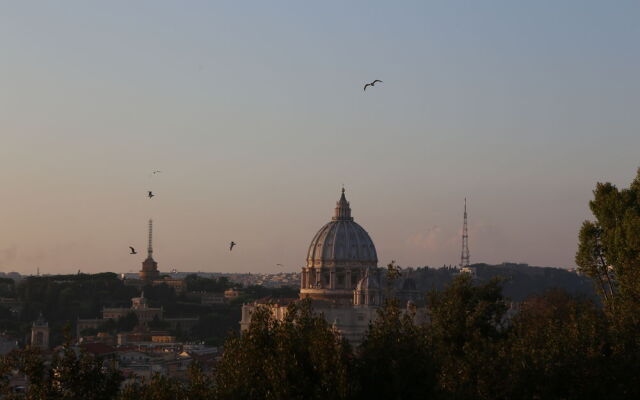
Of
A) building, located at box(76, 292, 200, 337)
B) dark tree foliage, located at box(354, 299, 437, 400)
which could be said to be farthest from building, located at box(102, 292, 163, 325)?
dark tree foliage, located at box(354, 299, 437, 400)

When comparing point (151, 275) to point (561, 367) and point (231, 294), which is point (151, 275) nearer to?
point (231, 294)

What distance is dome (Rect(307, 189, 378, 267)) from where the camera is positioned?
140125 mm

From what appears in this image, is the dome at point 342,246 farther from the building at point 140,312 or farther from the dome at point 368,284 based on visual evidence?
the building at point 140,312

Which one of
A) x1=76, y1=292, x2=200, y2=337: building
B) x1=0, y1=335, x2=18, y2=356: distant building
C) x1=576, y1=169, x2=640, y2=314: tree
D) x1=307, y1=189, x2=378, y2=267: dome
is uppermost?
x1=307, y1=189, x2=378, y2=267: dome

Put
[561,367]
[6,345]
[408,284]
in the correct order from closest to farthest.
Result: [561,367] < [6,345] < [408,284]

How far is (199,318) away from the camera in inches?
6009

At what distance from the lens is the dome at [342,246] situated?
140125 millimetres

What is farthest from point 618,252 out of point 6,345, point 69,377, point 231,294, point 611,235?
point 231,294

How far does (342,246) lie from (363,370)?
110889 mm

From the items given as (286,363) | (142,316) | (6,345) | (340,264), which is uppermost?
(340,264)

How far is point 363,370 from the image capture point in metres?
29.9

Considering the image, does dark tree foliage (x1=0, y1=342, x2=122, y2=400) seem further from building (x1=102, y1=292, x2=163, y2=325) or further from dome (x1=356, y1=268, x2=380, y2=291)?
building (x1=102, y1=292, x2=163, y2=325)

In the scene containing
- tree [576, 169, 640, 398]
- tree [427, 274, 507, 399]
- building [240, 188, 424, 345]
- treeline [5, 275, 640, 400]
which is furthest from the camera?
building [240, 188, 424, 345]

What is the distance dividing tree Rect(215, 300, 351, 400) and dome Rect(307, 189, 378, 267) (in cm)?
10858
